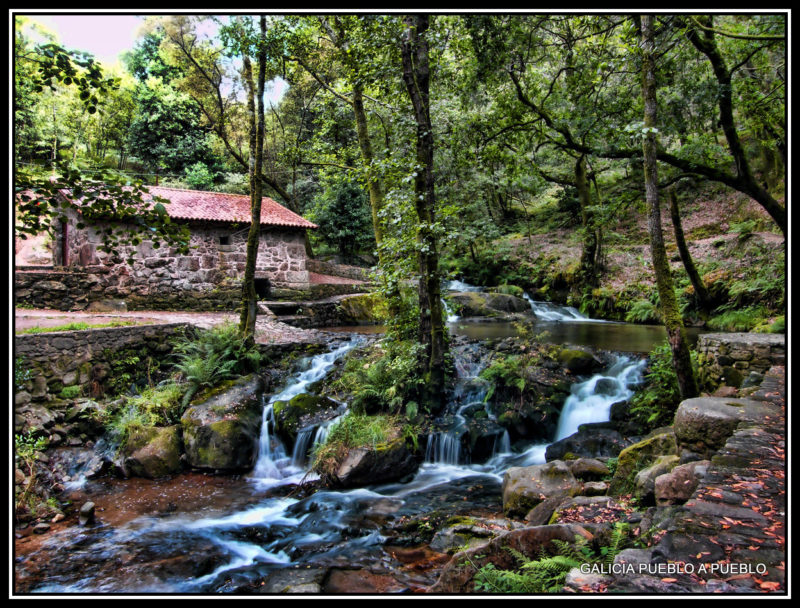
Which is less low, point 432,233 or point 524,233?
point 524,233

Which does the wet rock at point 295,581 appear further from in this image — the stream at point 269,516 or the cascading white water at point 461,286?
the cascading white water at point 461,286

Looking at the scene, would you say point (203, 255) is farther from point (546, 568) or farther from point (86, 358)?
point (546, 568)

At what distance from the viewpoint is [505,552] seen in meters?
3.84

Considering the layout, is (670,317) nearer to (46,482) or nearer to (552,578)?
(552,578)

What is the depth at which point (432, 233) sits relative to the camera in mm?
7293

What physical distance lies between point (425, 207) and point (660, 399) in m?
5.17

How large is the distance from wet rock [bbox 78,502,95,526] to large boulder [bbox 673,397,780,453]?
7.62 m

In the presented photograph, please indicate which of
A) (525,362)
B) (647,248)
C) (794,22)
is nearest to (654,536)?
(794,22)

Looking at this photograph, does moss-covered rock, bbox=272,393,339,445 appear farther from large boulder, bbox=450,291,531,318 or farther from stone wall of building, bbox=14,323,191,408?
large boulder, bbox=450,291,531,318

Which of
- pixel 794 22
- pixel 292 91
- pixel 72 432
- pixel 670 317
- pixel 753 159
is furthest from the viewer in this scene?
pixel 292 91

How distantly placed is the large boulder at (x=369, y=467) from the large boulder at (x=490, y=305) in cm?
1022

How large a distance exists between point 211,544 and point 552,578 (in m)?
4.39

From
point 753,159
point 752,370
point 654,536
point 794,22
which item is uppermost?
point 753,159

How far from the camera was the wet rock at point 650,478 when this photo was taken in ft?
14.7
